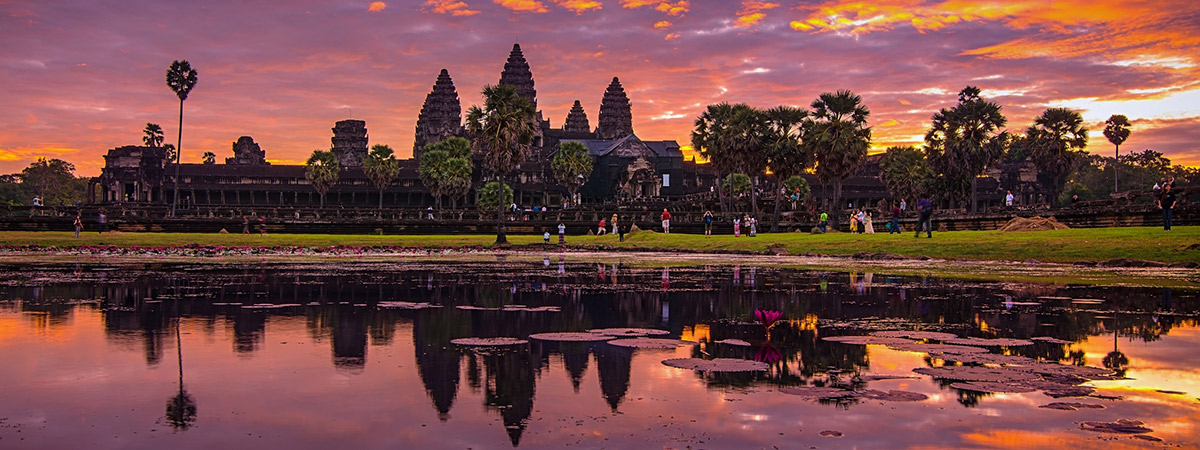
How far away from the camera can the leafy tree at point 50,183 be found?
561 ft

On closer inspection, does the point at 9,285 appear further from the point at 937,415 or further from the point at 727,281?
the point at 937,415

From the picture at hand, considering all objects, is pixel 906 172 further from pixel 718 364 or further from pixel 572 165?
pixel 718 364

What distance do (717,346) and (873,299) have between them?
613 centimetres

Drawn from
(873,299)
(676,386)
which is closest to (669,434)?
(676,386)

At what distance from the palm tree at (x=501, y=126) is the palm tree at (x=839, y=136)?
803 inches

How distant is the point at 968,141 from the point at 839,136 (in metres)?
23.7

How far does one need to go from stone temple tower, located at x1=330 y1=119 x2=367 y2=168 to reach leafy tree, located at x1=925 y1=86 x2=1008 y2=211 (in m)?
101

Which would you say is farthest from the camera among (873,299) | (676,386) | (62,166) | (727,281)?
(62,166)

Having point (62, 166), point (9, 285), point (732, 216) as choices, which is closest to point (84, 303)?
point (9, 285)

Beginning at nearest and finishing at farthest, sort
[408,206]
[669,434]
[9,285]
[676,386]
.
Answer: [669,434] < [676,386] < [9,285] < [408,206]

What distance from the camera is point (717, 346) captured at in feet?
30.3

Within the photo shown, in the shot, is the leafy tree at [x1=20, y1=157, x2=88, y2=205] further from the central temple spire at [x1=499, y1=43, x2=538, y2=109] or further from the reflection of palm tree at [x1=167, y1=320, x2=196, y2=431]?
the reflection of palm tree at [x1=167, y1=320, x2=196, y2=431]

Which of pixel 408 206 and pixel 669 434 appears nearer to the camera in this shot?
pixel 669 434

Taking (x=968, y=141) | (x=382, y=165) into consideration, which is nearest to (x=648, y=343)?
(x=968, y=141)
